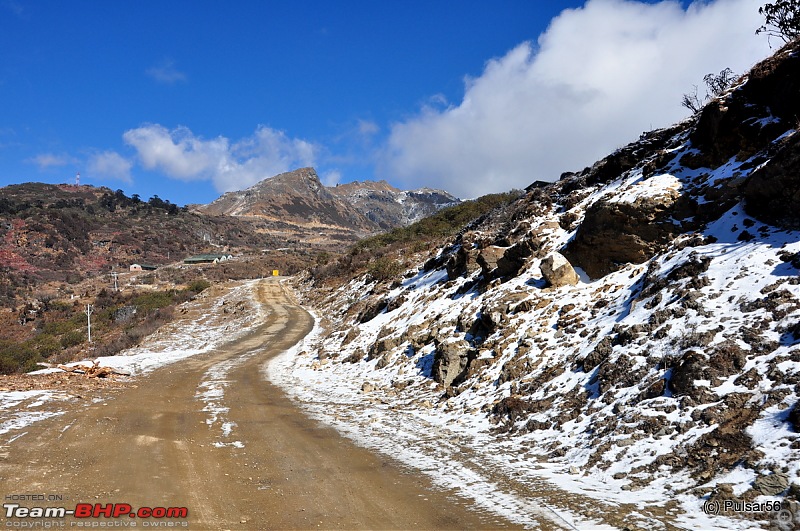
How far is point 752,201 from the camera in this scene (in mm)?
11102

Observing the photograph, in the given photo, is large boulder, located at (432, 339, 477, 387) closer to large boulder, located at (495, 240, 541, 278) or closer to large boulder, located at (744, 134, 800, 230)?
large boulder, located at (495, 240, 541, 278)

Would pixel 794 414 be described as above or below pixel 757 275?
below

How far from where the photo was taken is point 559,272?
15.2 meters

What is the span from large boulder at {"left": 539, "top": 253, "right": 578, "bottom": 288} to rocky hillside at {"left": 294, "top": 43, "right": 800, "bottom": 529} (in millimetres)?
46

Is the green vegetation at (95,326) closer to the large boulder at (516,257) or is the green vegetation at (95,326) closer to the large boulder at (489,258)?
the large boulder at (489,258)

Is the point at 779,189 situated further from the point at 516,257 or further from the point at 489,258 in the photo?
the point at 489,258

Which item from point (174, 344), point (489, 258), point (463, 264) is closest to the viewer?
point (489, 258)

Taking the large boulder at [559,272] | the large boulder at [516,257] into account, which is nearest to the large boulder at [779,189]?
the large boulder at [559,272]

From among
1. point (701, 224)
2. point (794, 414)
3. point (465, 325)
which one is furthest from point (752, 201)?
point (465, 325)

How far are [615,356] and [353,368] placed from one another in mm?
11116

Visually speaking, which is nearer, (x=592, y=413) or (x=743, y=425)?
(x=743, y=425)

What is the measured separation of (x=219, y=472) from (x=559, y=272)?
11.5 meters

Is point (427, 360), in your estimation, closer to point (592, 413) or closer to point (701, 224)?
point (592, 413)

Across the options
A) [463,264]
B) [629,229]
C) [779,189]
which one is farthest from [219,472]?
[463,264]
